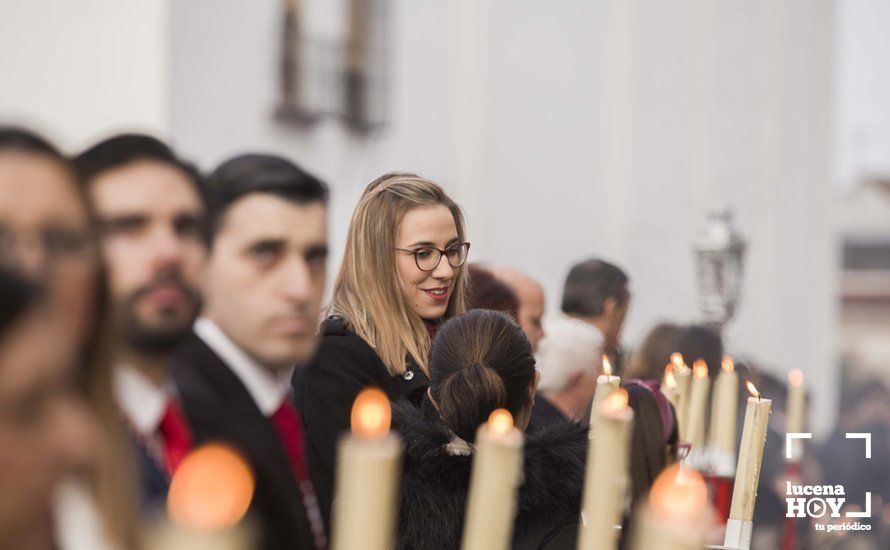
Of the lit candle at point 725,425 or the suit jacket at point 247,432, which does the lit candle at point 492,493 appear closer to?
the suit jacket at point 247,432

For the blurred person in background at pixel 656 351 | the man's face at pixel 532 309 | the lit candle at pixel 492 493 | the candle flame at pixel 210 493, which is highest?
the candle flame at pixel 210 493

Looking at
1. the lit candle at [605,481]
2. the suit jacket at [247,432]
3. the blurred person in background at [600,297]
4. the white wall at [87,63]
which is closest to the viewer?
the lit candle at [605,481]

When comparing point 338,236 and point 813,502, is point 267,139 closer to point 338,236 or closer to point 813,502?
point 338,236

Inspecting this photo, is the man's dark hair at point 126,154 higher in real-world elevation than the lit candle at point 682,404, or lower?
higher

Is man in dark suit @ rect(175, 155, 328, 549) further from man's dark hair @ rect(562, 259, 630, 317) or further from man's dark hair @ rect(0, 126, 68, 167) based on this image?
man's dark hair @ rect(562, 259, 630, 317)

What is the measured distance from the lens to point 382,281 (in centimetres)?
314

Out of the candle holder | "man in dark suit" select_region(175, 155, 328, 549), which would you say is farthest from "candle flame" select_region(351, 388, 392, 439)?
the candle holder

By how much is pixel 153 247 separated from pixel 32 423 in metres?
0.66

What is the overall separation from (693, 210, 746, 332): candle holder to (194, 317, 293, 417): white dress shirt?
481cm

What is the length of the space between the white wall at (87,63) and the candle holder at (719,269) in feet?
12.4

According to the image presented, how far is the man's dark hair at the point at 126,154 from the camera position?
1.66m

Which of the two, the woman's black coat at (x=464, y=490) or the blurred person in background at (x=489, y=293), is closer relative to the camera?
the woman's black coat at (x=464, y=490)

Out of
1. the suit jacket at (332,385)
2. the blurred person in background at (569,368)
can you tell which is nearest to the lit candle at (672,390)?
the suit jacket at (332,385)

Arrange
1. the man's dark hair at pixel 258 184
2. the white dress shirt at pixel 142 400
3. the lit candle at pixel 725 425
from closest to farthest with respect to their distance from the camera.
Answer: the white dress shirt at pixel 142 400
the man's dark hair at pixel 258 184
the lit candle at pixel 725 425
